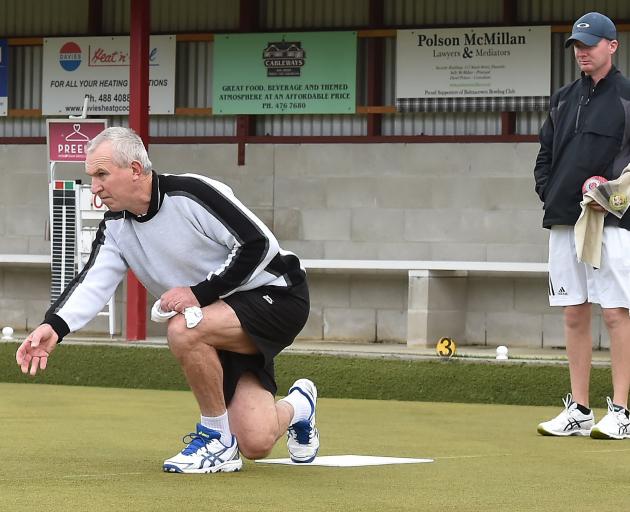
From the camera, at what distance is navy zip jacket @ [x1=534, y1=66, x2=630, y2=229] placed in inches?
233

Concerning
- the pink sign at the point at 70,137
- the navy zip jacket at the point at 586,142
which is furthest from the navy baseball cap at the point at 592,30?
the pink sign at the point at 70,137

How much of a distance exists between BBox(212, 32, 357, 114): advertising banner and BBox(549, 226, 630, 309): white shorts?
4.91m

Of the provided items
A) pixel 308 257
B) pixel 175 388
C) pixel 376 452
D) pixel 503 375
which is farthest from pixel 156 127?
pixel 376 452

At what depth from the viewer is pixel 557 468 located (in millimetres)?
4789

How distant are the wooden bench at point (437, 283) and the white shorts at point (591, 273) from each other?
12.6ft

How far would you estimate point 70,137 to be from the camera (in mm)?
10242

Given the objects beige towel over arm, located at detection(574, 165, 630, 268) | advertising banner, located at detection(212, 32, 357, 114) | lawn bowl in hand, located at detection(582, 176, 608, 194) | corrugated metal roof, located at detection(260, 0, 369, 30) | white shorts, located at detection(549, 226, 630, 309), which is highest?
corrugated metal roof, located at detection(260, 0, 369, 30)

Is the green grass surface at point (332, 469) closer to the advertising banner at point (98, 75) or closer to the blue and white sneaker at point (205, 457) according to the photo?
the blue and white sneaker at point (205, 457)

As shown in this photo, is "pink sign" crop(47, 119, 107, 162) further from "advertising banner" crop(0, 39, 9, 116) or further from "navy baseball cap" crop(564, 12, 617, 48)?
"navy baseball cap" crop(564, 12, 617, 48)

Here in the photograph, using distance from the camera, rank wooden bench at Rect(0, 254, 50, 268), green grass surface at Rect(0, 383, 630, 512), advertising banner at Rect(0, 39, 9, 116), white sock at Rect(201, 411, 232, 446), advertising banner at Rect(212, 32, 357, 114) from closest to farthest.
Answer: green grass surface at Rect(0, 383, 630, 512), white sock at Rect(201, 411, 232, 446), advertising banner at Rect(212, 32, 357, 114), wooden bench at Rect(0, 254, 50, 268), advertising banner at Rect(0, 39, 9, 116)

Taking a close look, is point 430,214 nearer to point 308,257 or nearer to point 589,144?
point 308,257

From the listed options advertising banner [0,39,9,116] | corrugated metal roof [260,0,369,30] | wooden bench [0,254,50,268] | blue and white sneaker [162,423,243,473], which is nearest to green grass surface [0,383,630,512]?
blue and white sneaker [162,423,243,473]

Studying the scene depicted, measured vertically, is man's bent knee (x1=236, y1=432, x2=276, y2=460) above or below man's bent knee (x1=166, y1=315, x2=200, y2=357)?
below

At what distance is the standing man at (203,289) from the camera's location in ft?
14.9
